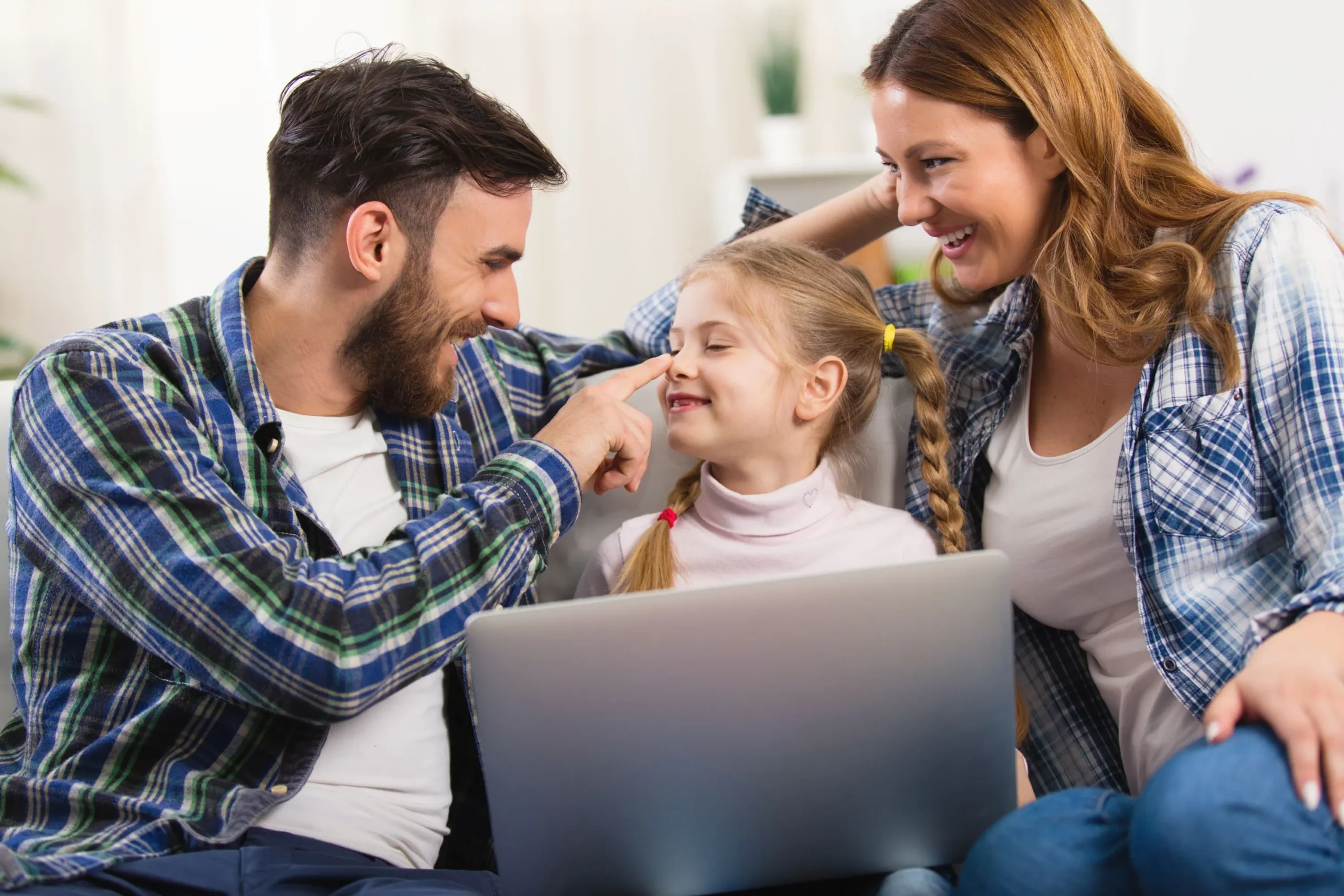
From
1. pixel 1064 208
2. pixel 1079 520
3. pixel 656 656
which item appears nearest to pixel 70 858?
pixel 656 656

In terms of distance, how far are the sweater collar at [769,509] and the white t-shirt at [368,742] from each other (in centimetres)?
37

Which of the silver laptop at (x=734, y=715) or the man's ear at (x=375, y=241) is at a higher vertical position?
the man's ear at (x=375, y=241)

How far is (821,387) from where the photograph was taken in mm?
1420

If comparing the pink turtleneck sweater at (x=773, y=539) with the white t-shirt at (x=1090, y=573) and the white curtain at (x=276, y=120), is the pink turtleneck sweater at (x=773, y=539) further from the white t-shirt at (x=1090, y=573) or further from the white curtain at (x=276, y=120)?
the white curtain at (x=276, y=120)

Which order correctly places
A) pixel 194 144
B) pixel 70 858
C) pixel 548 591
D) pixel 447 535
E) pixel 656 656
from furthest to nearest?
pixel 194 144, pixel 548 591, pixel 447 535, pixel 70 858, pixel 656 656

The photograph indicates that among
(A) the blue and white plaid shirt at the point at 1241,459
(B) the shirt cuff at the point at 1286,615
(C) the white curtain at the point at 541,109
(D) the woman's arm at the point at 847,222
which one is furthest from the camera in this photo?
(C) the white curtain at the point at 541,109

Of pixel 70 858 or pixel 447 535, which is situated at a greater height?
pixel 447 535

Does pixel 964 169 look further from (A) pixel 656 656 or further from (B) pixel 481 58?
(B) pixel 481 58

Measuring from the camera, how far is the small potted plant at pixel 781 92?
338 centimetres

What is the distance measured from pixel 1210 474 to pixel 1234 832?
1.56 ft

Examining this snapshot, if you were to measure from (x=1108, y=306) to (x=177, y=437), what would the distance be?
3.17 feet

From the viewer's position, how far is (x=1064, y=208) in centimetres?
132

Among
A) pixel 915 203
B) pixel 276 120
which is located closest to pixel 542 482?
pixel 915 203

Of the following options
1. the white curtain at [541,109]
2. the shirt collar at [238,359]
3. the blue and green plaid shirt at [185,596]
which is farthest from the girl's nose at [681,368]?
the white curtain at [541,109]
